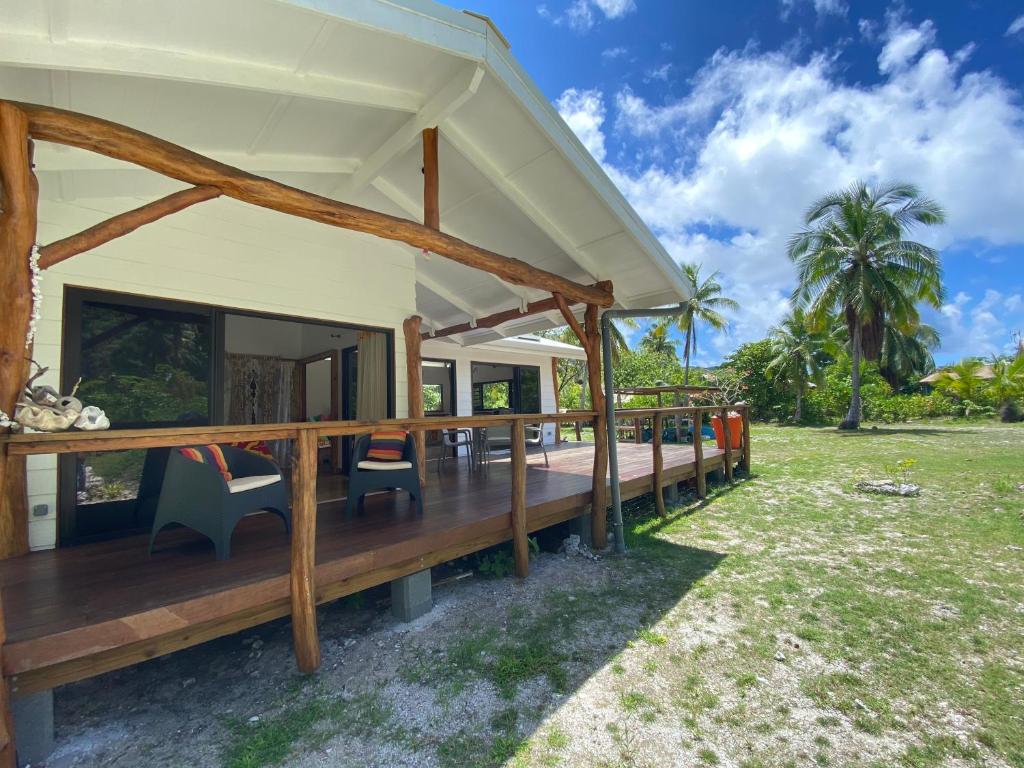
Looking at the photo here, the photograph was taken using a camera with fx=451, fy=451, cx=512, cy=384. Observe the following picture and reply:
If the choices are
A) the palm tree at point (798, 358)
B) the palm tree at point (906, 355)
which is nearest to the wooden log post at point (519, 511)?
the palm tree at point (798, 358)

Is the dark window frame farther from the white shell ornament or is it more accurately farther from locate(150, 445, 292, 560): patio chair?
the white shell ornament

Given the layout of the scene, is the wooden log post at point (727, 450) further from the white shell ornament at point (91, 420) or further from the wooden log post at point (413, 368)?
the white shell ornament at point (91, 420)

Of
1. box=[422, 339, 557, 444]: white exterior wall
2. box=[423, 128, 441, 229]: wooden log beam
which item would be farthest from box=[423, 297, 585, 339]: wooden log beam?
box=[423, 128, 441, 229]: wooden log beam

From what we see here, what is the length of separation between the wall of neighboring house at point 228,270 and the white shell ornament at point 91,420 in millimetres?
1764

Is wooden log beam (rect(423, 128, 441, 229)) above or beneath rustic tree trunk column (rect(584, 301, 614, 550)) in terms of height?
above

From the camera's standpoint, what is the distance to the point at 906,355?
26141 mm

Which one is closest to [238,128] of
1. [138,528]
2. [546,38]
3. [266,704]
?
[138,528]

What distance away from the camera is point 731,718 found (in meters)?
2.19

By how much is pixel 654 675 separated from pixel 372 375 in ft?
14.7

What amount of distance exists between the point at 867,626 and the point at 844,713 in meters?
1.09

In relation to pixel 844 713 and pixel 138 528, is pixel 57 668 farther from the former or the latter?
pixel 844 713

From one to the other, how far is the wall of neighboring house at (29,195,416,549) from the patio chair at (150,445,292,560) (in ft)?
3.67

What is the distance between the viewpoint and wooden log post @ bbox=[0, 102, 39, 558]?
1773mm

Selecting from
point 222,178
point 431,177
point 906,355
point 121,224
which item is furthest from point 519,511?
point 906,355
